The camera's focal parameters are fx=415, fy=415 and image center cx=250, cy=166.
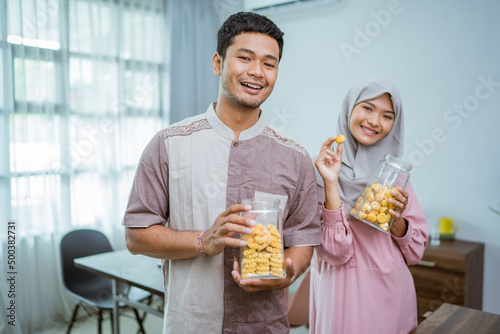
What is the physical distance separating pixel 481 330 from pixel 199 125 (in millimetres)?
1011

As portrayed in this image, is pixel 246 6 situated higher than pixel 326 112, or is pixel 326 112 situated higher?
pixel 246 6

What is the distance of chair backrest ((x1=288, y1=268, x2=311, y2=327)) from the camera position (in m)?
2.32

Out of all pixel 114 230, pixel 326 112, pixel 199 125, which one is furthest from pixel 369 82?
pixel 114 230

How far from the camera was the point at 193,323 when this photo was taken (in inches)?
47.0

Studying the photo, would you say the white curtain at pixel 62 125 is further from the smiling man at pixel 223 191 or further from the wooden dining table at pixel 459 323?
the wooden dining table at pixel 459 323

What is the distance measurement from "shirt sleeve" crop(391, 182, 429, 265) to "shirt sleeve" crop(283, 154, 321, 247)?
39cm

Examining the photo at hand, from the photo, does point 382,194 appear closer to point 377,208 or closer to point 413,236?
point 377,208

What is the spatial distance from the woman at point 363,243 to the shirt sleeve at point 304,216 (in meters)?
0.12

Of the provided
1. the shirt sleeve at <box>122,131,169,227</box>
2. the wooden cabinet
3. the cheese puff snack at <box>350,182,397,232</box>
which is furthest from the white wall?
the shirt sleeve at <box>122,131,169,227</box>

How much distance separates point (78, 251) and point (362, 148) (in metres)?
2.12

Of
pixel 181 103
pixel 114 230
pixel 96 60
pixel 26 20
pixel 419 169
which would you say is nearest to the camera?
pixel 26 20

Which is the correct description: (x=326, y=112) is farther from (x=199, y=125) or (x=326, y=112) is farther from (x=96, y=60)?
(x=199, y=125)

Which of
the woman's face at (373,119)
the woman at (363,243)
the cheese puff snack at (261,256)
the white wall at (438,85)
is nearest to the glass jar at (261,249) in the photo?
the cheese puff snack at (261,256)

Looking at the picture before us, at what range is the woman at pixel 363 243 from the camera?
143cm
